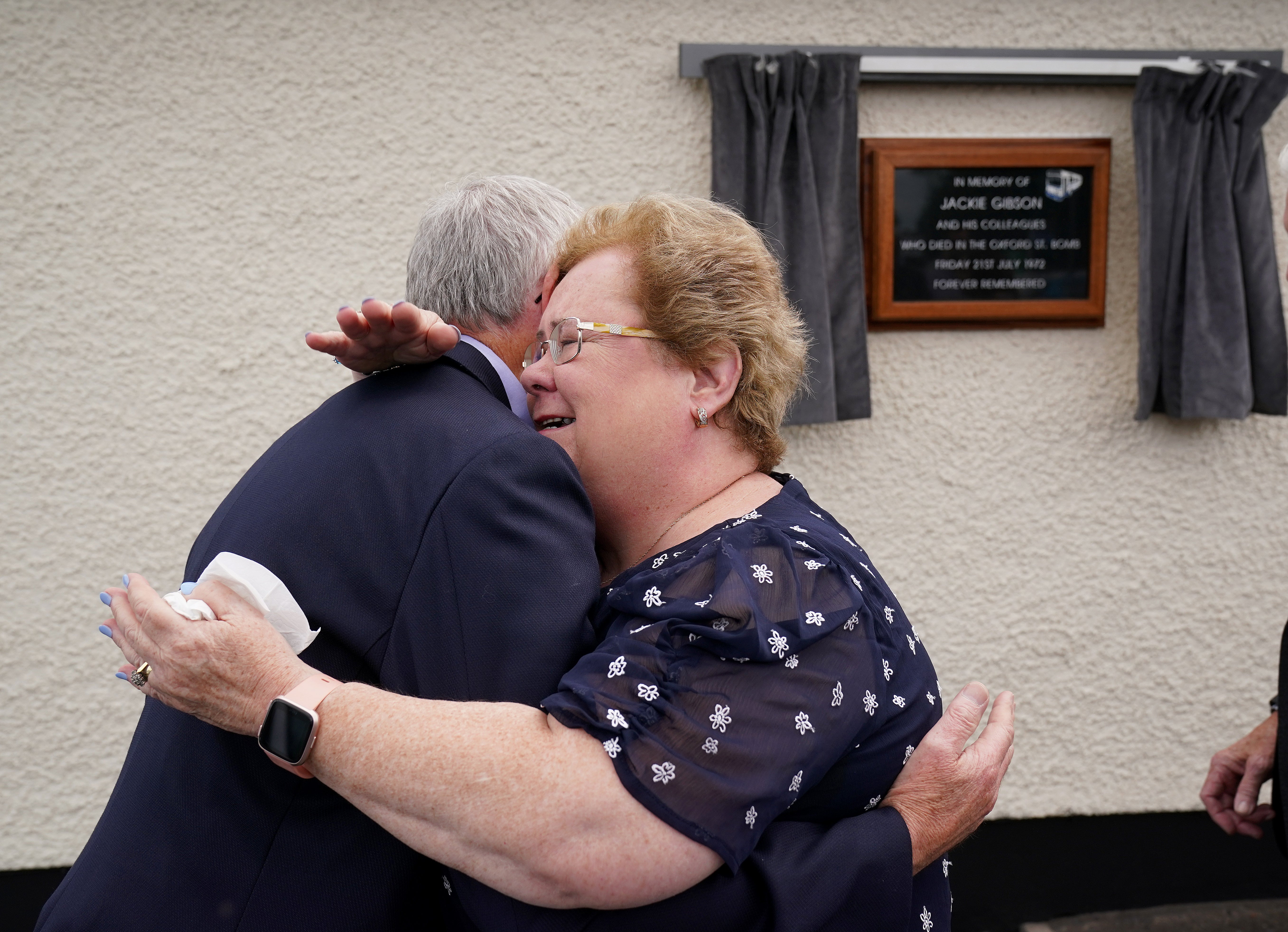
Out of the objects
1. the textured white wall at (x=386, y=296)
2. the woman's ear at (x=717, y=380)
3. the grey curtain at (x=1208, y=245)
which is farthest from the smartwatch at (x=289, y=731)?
the grey curtain at (x=1208, y=245)

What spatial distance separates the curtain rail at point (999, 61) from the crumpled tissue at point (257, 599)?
8.31ft

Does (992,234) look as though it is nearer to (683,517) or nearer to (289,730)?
(683,517)

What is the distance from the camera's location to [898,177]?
336 centimetres

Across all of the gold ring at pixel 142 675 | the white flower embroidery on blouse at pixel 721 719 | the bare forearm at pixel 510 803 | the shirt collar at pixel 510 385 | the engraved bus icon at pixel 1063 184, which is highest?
the engraved bus icon at pixel 1063 184

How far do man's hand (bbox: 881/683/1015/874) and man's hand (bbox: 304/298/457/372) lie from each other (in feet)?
3.40

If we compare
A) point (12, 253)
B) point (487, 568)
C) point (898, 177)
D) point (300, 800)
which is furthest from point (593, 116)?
point (300, 800)

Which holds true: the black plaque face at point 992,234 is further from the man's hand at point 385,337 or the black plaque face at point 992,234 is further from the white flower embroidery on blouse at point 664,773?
the white flower embroidery on blouse at point 664,773

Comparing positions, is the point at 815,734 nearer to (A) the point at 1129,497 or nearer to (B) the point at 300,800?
(B) the point at 300,800

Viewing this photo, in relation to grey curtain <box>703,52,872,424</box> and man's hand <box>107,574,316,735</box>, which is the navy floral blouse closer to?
man's hand <box>107,574,316,735</box>

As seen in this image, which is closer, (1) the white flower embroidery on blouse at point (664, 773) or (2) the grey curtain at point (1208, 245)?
(1) the white flower embroidery on blouse at point (664, 773)

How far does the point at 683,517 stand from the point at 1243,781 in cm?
178

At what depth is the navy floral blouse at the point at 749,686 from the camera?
47.8 inches

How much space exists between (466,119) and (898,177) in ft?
5.06

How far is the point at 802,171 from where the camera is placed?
10.4 feet
